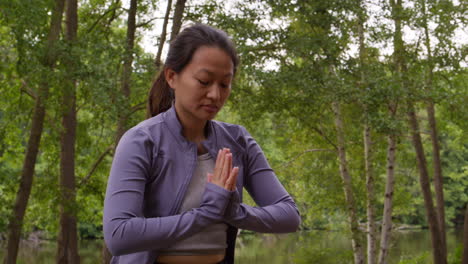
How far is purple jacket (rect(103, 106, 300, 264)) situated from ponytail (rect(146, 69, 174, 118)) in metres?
Answer: 0.15

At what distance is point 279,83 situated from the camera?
450 inches

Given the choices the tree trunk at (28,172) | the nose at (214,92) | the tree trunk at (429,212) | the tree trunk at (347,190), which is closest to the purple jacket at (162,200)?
the nose at (214,92)

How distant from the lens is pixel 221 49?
1813mm

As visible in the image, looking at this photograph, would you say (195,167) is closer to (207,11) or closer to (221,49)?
(221,49)

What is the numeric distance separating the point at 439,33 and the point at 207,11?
4.83m

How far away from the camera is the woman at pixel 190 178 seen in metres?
1.66

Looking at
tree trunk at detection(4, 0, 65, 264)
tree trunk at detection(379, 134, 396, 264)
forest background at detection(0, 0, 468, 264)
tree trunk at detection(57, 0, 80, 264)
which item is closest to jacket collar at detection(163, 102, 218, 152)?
forest background at detection(0, 0, 468, 264)

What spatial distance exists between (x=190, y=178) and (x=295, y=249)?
73.4ft

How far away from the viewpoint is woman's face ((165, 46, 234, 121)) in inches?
70.3

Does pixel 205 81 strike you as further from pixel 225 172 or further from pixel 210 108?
pixel 225 172

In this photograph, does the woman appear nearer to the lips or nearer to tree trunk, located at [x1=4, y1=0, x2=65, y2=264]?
the lips

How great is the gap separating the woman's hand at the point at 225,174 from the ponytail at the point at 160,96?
39 cm

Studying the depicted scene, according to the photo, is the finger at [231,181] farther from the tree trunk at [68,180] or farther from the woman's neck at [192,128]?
the tree trunk at [68,180]

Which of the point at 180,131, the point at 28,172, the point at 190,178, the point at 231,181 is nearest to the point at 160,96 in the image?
the point at 180,131
